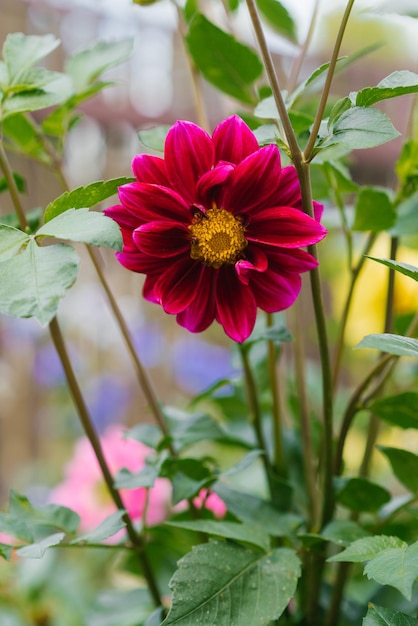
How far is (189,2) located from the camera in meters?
0.42

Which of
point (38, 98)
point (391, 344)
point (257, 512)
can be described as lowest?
point (257, 512)

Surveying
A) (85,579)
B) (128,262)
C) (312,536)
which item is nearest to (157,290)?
(128,262)

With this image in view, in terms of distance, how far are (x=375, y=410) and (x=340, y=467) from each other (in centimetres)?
4

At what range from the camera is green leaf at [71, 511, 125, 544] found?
30 cm

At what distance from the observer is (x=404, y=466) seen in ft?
1.16

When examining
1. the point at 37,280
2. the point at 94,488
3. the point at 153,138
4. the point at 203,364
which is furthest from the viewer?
the point at 203,364

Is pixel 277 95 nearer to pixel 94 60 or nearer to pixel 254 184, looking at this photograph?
pixel 254 184

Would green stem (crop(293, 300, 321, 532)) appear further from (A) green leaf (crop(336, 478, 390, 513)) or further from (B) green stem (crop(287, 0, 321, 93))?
(B) green stem (crop(287, 0, 321, 93))

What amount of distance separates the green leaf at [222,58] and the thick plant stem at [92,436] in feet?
0.50

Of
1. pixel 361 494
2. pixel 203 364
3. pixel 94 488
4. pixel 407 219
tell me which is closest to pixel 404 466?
pixel 361 494

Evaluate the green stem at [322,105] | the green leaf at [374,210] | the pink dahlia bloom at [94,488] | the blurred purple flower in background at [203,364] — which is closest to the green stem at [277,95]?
the green stem at [322,105]

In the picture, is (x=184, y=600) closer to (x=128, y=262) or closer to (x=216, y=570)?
(x=216, y=570)

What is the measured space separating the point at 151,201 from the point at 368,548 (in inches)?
5.7

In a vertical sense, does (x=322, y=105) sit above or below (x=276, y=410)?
above
